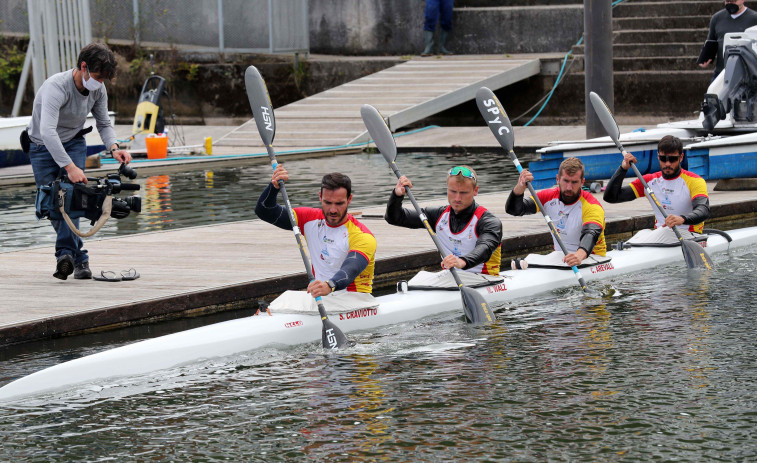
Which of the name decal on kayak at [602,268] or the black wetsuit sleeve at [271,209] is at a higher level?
the black wetsuit sleeve at [271,209]

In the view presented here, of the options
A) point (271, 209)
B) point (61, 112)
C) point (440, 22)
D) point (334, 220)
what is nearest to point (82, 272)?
point (61, 112)

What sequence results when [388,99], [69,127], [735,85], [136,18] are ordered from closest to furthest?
1. [69,127]
2. [735,85]
3. [388,99]
4. [136,18]

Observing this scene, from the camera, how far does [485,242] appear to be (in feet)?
26.5

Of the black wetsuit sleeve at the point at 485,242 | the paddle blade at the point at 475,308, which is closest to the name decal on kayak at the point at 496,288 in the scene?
the black wetsuit sleeve at the point at 485,242

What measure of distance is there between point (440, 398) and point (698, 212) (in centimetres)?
459

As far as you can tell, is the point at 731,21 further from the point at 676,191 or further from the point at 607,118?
the point at 676,191

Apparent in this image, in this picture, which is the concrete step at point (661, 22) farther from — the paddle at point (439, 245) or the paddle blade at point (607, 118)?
the paddle at point (439, 245)

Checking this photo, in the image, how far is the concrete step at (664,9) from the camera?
22.4 meters

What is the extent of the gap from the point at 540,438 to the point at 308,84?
62.8 feet

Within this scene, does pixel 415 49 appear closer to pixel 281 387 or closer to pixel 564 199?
pixel 564 199

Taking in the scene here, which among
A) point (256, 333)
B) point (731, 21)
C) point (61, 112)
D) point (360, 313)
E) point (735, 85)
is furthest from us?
point (731, 21)

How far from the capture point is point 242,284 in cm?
839

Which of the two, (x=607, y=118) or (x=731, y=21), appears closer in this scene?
(x=607, y=118)

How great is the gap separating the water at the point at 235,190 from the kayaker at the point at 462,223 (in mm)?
4335
